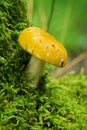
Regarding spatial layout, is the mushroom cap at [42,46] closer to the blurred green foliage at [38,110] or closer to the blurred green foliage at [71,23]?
the blurred green foliage at [38,110]

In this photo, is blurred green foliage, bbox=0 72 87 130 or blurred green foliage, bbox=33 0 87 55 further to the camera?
blurred green foliage, bbox=33 0 87 55

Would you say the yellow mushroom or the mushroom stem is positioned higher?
the yellow mushroom

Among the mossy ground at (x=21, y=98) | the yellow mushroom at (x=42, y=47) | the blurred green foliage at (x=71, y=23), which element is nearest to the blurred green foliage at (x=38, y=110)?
the mossy ground at (x=21, y=98)

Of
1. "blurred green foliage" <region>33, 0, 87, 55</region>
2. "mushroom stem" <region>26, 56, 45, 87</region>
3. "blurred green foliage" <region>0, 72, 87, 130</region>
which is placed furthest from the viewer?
"blurred green foliage" <region>33, 0, 87, 55</region>

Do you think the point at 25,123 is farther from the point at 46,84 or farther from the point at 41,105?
the point at 46,84

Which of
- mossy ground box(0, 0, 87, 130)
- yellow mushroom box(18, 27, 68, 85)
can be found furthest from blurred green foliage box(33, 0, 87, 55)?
yellow mushroom box(18, 27, 68, 85)

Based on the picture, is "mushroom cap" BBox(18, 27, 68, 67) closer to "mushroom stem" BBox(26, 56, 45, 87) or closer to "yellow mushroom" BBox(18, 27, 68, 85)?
"yellow mushroom" BBox(18, 27, 68, 85)

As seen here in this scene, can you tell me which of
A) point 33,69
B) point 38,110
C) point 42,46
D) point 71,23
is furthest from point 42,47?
point 71,23

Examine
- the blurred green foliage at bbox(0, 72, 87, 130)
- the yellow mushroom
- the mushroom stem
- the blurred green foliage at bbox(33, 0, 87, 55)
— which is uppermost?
the blurred green foliage at bbox(33, 0, 87, 55)
